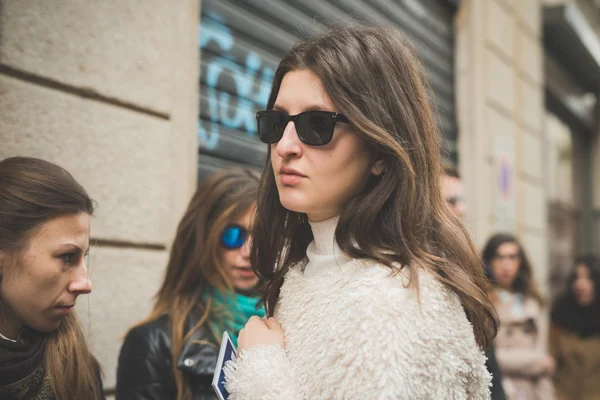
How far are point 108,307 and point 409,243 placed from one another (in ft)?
5.22

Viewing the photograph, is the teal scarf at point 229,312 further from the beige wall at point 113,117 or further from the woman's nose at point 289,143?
the woman's nose at point 289,143

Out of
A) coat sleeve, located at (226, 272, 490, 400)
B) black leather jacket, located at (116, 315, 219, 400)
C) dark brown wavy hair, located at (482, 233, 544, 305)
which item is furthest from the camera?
dark brown wavy hair, located at (482, 233, 544, 305)

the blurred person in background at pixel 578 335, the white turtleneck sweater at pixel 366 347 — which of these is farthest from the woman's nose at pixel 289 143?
the blurred person in background at pixel 578 335

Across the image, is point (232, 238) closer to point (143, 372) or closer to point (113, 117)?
point (143, 372)

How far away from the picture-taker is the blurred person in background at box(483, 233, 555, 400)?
4543mm

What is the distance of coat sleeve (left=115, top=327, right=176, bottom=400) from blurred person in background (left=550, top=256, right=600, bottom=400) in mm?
5086

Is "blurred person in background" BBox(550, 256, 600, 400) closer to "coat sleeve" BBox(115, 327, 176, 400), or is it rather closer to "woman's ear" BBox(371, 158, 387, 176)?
"coat sleeve" BBox(115, 327, 176, 400)

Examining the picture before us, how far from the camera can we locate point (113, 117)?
2619 millimetres

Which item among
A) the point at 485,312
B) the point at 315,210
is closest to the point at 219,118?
the point at 315,210

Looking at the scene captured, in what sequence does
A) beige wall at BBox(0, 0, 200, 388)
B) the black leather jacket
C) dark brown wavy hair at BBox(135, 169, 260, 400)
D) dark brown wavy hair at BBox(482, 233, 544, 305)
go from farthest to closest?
dark brown wavy hair at BBox(482, 233, 544, 305)
dark brown wavy hair at BBox(135, 169, 260, 400)
beige wall at BBox(0, 0, 200, 388)
the black leather jacket

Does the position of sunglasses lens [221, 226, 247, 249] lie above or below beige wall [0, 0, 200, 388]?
below

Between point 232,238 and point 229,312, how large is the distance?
0.95ft

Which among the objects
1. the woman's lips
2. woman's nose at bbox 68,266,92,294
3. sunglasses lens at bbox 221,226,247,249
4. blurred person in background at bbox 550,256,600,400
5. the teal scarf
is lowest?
blurred person in background at bbox 550,256,600,400

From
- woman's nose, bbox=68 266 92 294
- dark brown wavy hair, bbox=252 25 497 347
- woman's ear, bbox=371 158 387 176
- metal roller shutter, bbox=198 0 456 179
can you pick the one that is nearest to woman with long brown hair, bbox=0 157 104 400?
woman's nose, bbox=68 266 92 294
